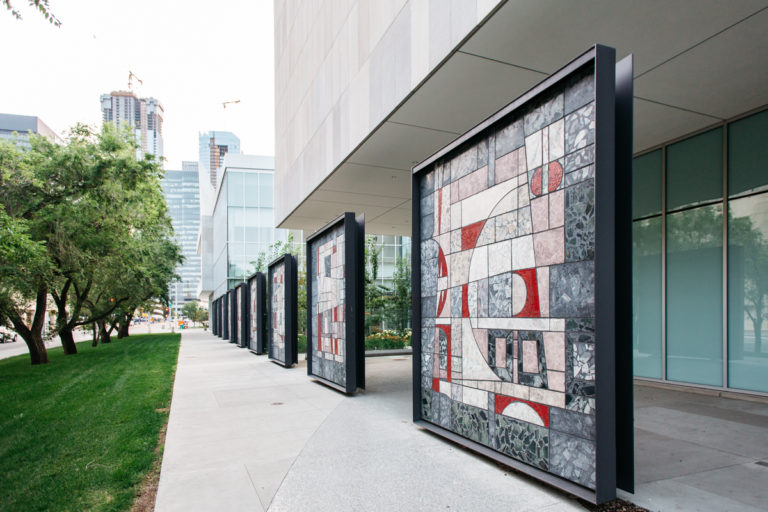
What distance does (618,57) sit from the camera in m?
6.11

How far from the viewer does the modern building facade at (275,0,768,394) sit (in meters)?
5.51

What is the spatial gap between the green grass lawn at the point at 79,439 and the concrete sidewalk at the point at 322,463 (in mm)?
374

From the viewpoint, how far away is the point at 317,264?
454 inches

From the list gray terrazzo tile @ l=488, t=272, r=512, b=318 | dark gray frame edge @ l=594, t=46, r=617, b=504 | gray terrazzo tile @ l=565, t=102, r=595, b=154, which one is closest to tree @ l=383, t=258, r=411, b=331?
gray terrazzo tile @ l=488, t=272, r=512, b=318

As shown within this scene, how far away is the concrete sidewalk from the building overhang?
4.85m

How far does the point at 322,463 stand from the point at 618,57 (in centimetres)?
609

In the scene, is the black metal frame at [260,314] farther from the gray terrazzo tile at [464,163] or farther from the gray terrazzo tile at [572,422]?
the gray terrazzo tile at [572,422]

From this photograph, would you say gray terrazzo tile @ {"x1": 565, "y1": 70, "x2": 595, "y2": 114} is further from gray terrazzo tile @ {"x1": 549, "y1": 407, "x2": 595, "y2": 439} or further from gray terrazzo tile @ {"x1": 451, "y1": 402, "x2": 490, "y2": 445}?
gray terrazzo tile @ {"x1": 451, "y1": 402, "x2": 490, "y2": 445}

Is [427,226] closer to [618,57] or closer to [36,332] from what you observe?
[618,57]

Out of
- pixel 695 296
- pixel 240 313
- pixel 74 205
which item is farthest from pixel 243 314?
pixel 695 296

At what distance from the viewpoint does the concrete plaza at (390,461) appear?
4.07 m

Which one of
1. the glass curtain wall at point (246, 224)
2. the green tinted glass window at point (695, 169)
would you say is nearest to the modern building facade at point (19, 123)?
the glass curtain wall at point (246, 224)

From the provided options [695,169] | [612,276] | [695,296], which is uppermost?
[695,169]

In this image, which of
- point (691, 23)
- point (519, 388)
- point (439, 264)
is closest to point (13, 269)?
point (439, 264)
